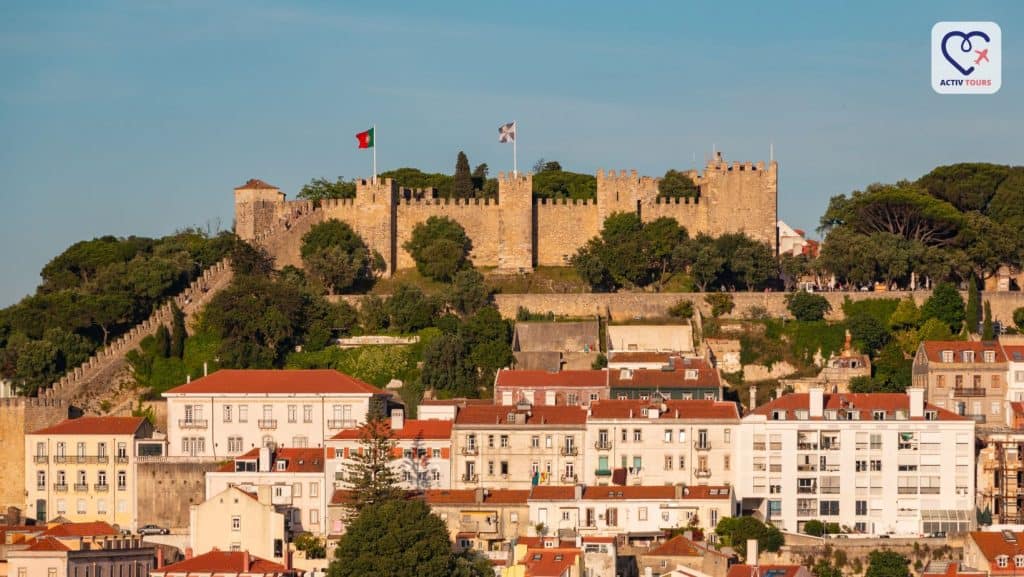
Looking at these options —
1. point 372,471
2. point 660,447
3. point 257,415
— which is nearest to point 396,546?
point 372,471

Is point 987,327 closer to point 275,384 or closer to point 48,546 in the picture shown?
point 275,384

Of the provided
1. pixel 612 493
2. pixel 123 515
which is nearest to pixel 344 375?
pixel 123 515

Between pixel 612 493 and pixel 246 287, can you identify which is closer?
pixel 612 493

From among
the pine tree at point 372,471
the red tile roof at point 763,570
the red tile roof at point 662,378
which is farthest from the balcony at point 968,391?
the pine tree at point 372,471

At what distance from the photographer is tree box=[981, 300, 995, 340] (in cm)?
8396

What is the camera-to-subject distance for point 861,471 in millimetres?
Result: 69812

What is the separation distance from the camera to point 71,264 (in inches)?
3775

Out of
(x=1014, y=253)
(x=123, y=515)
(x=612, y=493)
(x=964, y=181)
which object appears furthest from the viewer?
(x=964, y=181)

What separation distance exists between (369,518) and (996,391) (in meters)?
23.5

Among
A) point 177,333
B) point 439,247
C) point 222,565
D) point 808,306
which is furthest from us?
point 439,247

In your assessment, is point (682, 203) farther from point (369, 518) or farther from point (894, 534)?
point (369, 518)

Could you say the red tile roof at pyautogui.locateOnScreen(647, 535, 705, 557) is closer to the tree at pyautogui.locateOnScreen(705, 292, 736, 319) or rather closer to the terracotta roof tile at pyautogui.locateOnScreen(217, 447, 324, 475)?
the terracotta roof tile at pyautogui.locateOnScreen(217, 447, 324, 475)

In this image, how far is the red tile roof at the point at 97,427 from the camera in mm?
75500

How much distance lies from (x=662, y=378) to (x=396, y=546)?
1702cm
